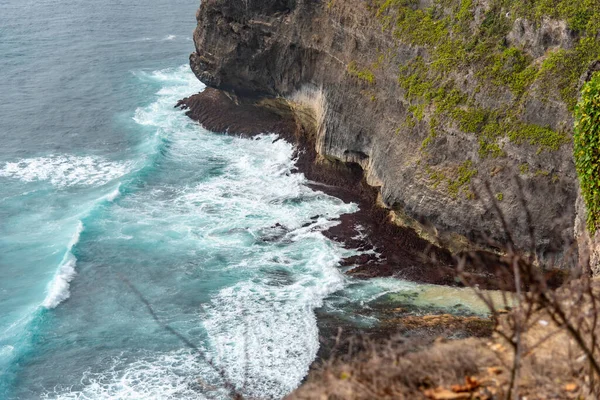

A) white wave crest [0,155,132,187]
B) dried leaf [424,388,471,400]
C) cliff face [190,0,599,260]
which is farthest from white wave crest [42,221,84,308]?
dried leaf [424,388,471,400]

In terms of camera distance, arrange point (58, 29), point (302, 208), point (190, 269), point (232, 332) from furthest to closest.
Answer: point (58, 29)
point (302, 208)
point (190, 269)
point (232, 332)

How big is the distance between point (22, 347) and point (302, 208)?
17.2 m

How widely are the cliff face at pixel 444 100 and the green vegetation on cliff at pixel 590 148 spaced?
405 centimetres

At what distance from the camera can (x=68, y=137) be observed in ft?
165

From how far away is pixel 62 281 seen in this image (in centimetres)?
3269

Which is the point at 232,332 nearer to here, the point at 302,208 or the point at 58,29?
the point at 302,208

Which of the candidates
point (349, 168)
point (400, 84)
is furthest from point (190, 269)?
point (400, 84)

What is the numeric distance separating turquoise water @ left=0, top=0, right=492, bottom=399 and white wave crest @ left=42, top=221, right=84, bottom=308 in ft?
0.26

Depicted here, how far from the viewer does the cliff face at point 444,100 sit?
2930cm

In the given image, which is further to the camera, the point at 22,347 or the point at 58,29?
the point at 58,29

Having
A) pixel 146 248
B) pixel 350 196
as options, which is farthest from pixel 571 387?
pixel 350 196

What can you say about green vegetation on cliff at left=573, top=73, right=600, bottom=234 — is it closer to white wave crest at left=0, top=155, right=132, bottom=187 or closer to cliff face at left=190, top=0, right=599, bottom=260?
cliff face at left=190, top=0, right=599, bottom=260

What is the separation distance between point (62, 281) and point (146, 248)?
4.88 m

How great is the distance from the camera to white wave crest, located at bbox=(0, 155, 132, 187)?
44219 millimetres
